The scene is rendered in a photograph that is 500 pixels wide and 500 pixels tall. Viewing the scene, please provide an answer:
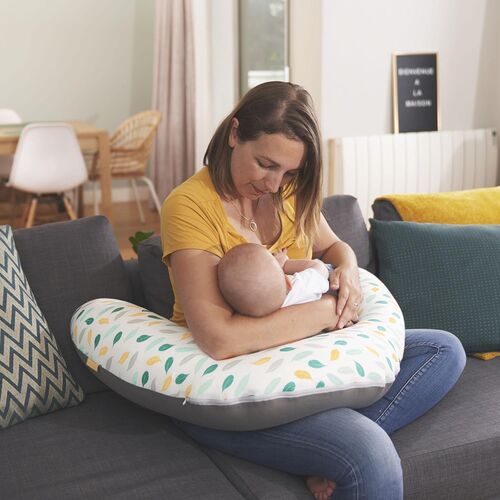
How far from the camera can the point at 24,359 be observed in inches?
65.1

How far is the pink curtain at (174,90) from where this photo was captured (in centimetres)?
582

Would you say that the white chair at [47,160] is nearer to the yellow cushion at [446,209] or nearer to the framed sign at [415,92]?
the framed sign at [415,92]

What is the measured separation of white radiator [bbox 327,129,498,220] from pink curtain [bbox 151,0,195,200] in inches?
111

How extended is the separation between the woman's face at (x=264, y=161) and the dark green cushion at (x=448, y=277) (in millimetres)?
567

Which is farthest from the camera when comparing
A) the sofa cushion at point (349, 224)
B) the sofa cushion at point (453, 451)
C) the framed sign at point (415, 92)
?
the framed sign at point (415, 92)

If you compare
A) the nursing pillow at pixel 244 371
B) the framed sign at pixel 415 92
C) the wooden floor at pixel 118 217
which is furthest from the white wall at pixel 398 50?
the wooden floor at pixel 118 217

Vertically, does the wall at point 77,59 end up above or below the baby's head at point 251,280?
above

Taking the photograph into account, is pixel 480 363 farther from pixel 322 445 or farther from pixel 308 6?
pixel 308 6

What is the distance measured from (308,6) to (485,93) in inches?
36.8

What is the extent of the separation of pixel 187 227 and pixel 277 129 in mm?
280

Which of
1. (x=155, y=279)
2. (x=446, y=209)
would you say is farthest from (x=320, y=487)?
(x=446, y=209)

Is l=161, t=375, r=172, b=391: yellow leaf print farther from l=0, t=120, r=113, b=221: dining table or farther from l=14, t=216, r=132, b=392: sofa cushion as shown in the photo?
l=0, t=120, r=113, b=221: dining table

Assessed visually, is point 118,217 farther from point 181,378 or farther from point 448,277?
point 181,378

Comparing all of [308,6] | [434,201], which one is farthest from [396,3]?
[434,201]
